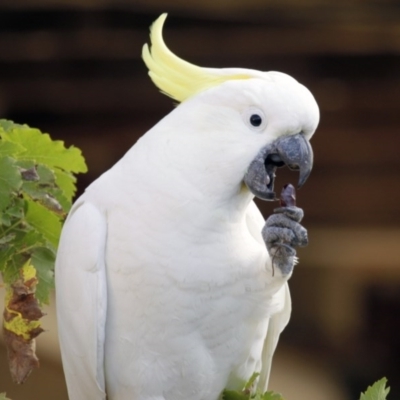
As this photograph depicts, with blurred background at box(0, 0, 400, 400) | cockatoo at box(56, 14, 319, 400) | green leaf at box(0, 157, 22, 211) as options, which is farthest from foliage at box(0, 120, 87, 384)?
blurred background at box(0, 0, 400, 400)

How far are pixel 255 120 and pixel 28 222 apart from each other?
552 millimetres

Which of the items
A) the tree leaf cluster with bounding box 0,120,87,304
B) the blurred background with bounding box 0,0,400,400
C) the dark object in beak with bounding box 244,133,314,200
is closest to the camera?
the tree leaf cluster with bounding box 0,120,87,304

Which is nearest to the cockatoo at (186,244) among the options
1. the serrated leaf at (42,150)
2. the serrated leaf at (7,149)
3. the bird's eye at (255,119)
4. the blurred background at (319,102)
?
the bird's eye at (255,119)

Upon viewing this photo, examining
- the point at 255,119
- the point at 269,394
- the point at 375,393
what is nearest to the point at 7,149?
the point at 255,119

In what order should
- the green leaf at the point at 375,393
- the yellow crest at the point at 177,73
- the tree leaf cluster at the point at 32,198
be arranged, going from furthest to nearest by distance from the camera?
the yellow crest at the point at 177,73
the tree leaf cluster at the point at 32,198
the green leaf at the point at 375,393

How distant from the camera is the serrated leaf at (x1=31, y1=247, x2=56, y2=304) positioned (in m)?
2.44

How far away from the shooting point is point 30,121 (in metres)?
5.86

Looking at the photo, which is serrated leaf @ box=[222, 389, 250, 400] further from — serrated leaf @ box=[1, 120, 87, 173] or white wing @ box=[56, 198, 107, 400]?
serrated leaf @ box=[1, 120, 87, 173]

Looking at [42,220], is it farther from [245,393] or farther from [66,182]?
[245,393]

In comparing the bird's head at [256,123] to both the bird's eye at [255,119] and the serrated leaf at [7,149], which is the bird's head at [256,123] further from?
the serrated leaf at [7,149]

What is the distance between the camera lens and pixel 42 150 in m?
2.51

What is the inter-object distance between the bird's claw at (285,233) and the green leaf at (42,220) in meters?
0.47

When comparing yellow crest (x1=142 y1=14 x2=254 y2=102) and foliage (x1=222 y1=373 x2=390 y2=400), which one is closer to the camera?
foliage (x1=222 y1=373 x2=390 y2=400)

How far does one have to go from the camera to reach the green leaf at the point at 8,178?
2.30 metres
